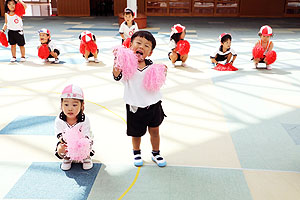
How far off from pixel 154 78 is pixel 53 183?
4.11ft

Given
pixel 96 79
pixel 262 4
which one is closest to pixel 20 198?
pixel 96 79

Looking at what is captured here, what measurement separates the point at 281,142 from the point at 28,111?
3.20 meters

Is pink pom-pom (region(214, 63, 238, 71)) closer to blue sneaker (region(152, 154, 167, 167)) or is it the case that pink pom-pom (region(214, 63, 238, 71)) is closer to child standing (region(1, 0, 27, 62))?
blue sneaker (region(152, 154, 167, 167))

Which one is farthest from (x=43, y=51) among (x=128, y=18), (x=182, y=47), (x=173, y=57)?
(x=182, y=47)

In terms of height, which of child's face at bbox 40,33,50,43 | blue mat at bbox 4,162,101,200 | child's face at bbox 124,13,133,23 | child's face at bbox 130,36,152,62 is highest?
child's face at bbox 124,13,133,23

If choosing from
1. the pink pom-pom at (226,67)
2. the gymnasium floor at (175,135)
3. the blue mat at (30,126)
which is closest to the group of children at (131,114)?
the gymnasium floor at (175,135)

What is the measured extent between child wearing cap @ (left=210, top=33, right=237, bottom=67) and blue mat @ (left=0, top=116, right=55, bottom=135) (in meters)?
3.79

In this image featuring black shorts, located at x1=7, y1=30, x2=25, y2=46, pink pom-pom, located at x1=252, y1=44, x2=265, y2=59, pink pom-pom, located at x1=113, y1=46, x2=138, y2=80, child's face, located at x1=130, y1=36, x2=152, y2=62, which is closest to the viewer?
pink pom-pom, located at x1=113, y1=46, x2=138, y2=80

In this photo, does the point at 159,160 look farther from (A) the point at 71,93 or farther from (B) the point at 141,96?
(A) the point at 71,93

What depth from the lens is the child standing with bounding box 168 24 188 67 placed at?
6.24 metres

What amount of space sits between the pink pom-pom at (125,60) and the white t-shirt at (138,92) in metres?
0.09

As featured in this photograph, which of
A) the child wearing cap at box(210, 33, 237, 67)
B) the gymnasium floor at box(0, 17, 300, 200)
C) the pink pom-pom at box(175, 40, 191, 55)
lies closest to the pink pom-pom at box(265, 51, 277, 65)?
the gymnasium floor at box(0, 17, 300, 200)

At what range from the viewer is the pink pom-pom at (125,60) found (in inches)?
101

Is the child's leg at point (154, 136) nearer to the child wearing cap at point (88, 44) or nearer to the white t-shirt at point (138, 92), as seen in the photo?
the white t-shirt at point (138, 92)
